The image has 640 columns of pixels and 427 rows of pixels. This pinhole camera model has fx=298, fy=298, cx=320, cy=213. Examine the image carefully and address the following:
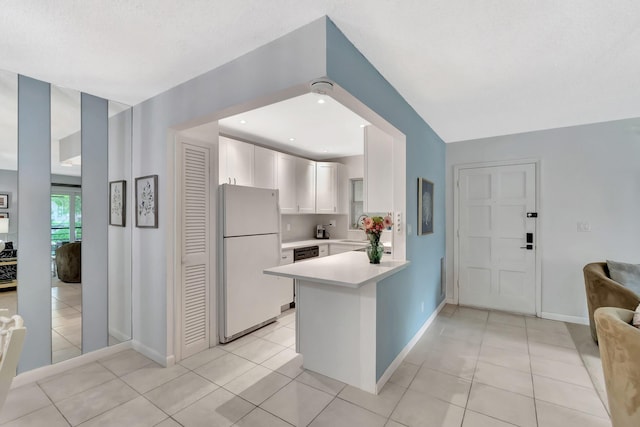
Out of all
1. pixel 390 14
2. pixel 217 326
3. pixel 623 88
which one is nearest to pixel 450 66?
pixel 390 14

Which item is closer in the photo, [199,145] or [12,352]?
[12,352]

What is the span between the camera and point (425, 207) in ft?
10.9

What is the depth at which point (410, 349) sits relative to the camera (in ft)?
9.39

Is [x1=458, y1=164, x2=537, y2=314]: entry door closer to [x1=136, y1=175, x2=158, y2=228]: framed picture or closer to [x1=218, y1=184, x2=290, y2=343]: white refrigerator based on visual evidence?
[x1=218, y1=184, x2=290, y2=343]: white refrigerator

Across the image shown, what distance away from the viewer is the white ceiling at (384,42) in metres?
1.53

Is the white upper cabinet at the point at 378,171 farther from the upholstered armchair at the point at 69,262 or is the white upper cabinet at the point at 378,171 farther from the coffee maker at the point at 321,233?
the upholstered armchair at the point at 69,262

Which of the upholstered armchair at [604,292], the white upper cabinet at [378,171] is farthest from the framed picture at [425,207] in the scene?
the upholstered armchair at [604,292]

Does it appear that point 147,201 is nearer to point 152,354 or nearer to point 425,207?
point 152,354

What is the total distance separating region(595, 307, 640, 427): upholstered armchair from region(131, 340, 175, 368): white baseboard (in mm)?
3006

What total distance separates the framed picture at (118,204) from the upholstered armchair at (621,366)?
3696 mm

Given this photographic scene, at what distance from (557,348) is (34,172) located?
4849 mm

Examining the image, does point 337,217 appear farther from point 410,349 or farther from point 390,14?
point 390,14

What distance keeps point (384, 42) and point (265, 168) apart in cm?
263

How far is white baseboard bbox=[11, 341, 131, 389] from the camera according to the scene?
2246 mm
